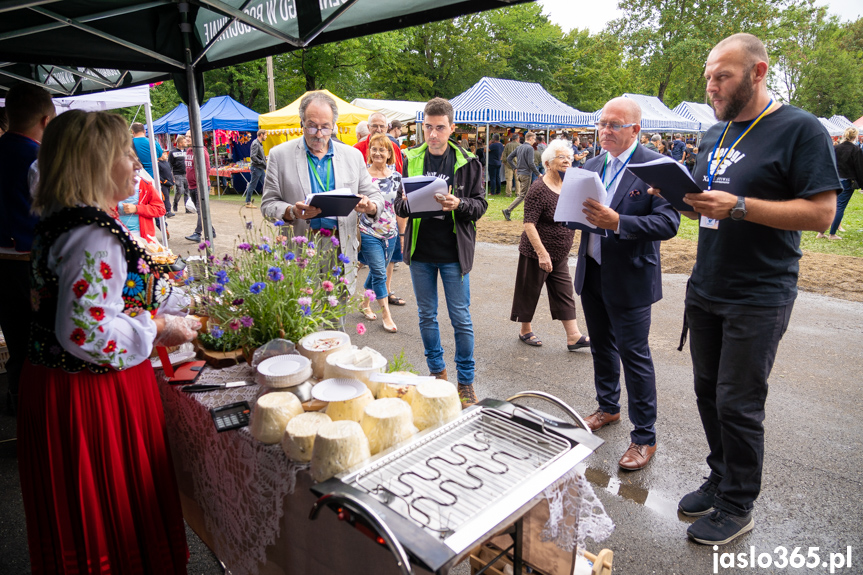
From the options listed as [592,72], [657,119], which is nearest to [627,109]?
[657,119]

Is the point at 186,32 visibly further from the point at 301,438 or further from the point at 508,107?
the point at 508,107

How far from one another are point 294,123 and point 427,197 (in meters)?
13.5

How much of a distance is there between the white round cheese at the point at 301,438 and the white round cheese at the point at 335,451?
7 centimetres

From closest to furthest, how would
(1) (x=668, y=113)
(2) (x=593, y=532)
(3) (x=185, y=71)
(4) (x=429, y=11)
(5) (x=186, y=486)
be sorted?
(2) (x=593, y=532)
(5) (x=186, y=486)
(4) (x=429, y=11)
(3) (x=185, y=71)
(1) (x=668, y=113)

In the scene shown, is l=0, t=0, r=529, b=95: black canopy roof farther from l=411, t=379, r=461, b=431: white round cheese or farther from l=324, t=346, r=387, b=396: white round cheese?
l=411, t=379, r=461, b=431: white round cheese

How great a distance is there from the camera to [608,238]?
10.00ft

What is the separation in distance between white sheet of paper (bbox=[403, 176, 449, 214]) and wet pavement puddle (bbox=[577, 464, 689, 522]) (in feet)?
5.79

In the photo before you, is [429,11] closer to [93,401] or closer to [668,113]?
Answer: [93,401]

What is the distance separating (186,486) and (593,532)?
5.96 ft

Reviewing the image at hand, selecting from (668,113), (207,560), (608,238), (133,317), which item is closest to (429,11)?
(608,238)

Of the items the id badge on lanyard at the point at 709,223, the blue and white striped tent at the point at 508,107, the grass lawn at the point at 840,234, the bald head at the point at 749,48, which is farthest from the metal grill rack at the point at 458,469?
the blue and white striped tent at the point at 508,107

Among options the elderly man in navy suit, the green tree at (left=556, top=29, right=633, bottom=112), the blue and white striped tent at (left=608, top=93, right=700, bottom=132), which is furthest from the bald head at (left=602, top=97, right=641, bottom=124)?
the green tree at (left=556, top=29, right=633, bottom=112)

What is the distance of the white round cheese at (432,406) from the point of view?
5.59 ft

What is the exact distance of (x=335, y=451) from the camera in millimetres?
1454
